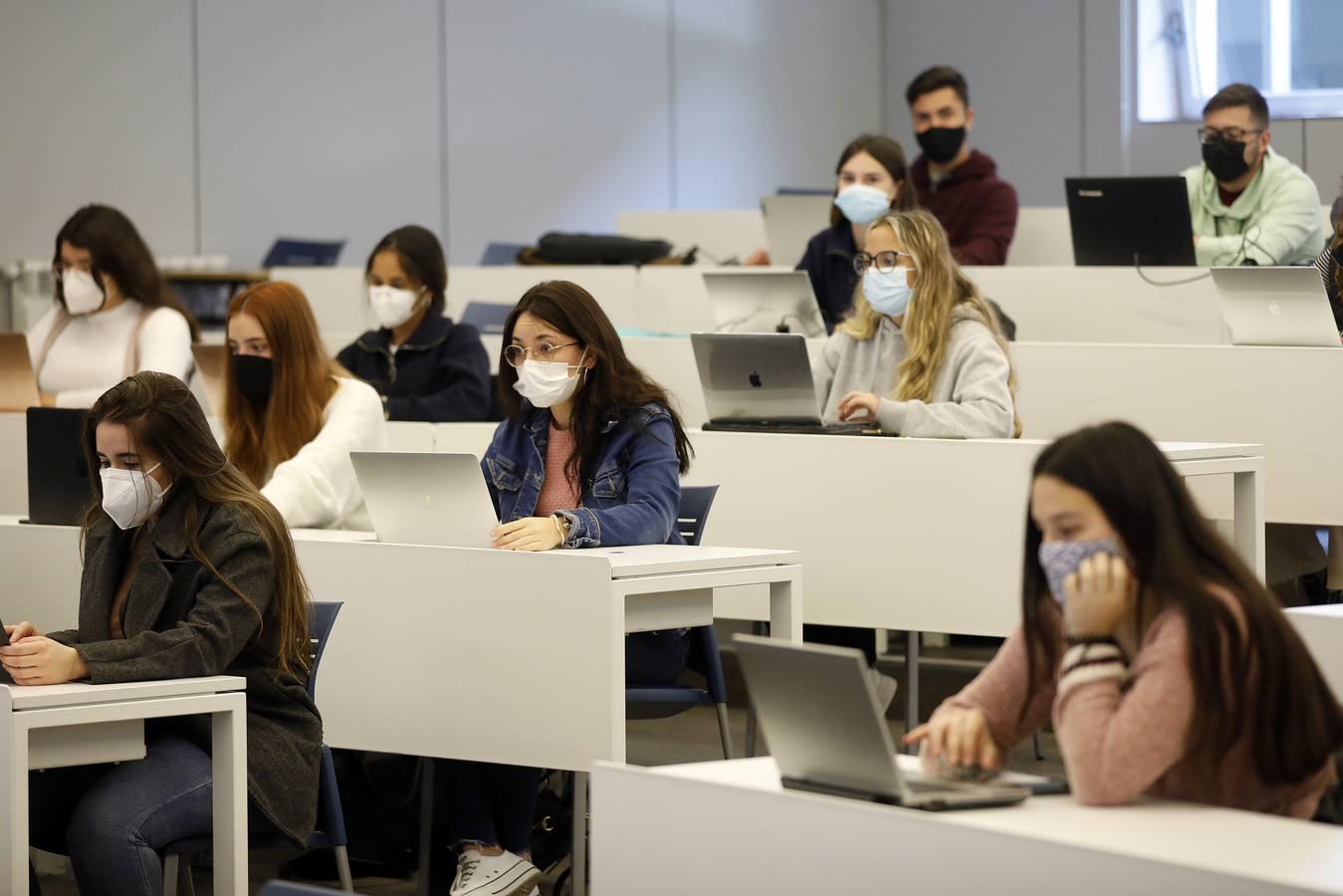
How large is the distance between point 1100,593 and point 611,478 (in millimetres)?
1736

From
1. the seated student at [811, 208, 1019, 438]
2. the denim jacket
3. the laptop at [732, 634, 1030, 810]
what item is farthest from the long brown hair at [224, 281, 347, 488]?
the laptop at [732, 634, 1030, 810]

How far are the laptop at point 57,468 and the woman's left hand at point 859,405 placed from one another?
5.10 feet

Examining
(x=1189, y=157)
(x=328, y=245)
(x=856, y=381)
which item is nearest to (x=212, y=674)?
(x=856, y=381)

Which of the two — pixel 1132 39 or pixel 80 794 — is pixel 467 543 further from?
pixel 1132 39

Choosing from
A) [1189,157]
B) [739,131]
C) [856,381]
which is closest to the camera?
[856,381]

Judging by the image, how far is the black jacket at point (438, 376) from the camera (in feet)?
16.1

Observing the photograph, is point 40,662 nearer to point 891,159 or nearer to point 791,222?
point 891,159

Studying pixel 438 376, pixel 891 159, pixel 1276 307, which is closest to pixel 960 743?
pixel 1276 307

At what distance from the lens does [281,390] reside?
398cm

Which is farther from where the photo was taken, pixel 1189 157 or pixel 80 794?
pixel 1189 157

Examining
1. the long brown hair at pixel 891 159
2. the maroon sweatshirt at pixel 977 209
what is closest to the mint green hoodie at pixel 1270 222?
the maroon sweatshirt at pixel 977 209

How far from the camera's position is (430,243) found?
4.96 meters

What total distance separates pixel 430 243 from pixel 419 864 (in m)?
1.91

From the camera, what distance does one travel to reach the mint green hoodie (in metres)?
5.22
